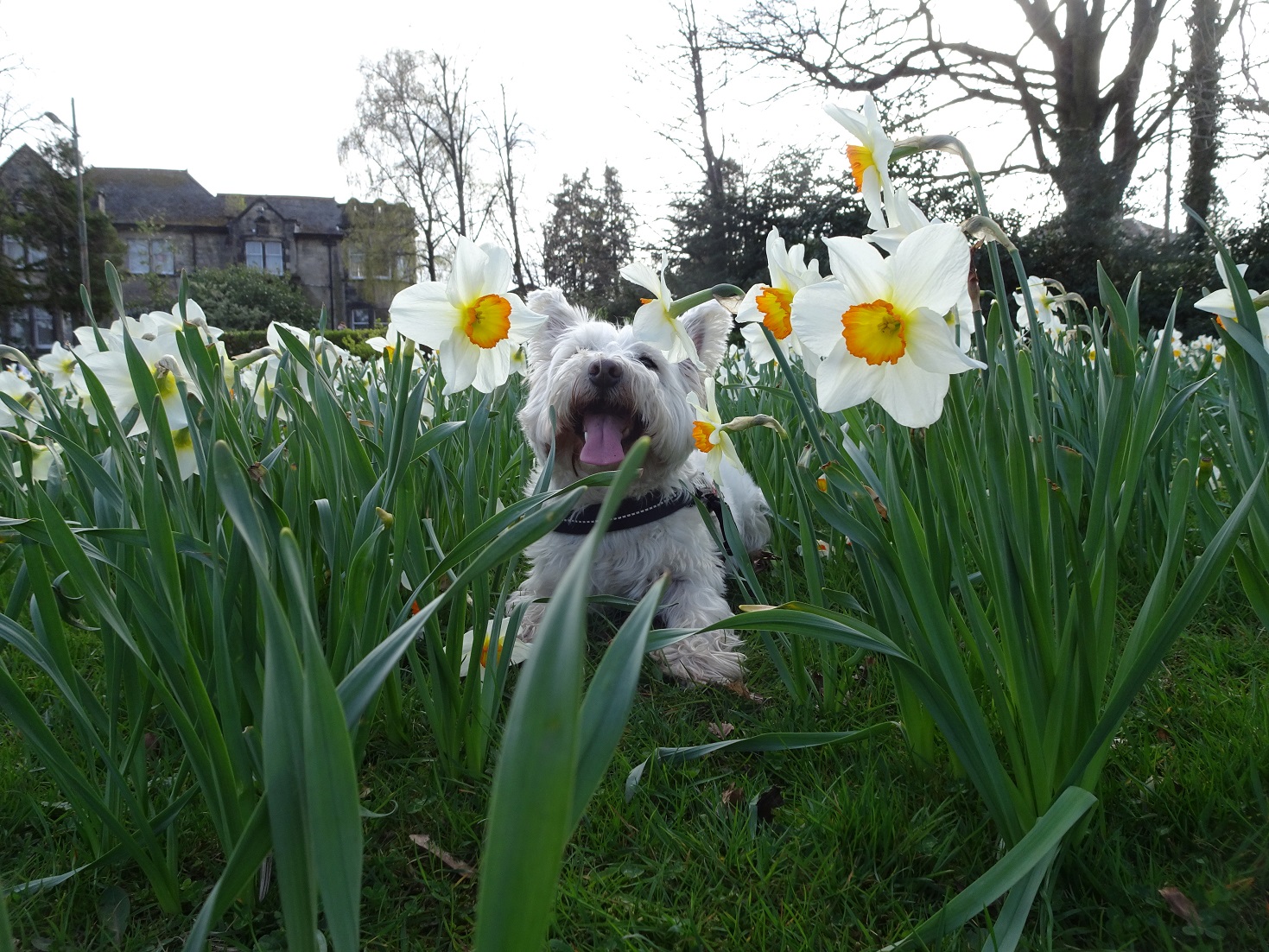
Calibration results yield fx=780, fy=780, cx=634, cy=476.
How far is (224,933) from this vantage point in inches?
42.7

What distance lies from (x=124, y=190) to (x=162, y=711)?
56336mm

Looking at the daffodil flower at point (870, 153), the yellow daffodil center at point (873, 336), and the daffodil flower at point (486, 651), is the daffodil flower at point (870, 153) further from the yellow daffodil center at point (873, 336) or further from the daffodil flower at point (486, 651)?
the daffodil flower at point (486, 651)

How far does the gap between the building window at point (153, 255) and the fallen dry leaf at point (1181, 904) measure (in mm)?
50564

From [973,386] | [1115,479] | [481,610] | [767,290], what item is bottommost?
[481,610]

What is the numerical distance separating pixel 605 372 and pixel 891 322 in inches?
69.0

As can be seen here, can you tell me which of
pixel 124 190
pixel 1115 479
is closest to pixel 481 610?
pixel 1115 479

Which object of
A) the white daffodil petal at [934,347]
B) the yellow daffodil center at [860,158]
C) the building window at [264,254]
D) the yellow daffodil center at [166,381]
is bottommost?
the white daffodil petal at [934,347]

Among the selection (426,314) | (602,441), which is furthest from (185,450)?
(602,441)

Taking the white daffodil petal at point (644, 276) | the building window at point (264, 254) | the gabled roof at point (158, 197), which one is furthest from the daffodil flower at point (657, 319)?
the gabled roof at point (158, 197)

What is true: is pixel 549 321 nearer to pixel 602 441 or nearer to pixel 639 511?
pixel 602 441

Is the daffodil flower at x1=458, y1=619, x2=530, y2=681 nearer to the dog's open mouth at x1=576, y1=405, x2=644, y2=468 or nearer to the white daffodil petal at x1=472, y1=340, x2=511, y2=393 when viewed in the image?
the white daffodil petal at x1=472, y1=340, x2=511, y2=393

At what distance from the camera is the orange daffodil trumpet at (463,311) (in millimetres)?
1428

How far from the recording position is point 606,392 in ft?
8.74

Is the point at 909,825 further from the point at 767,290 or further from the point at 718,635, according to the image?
the point at 718,635
